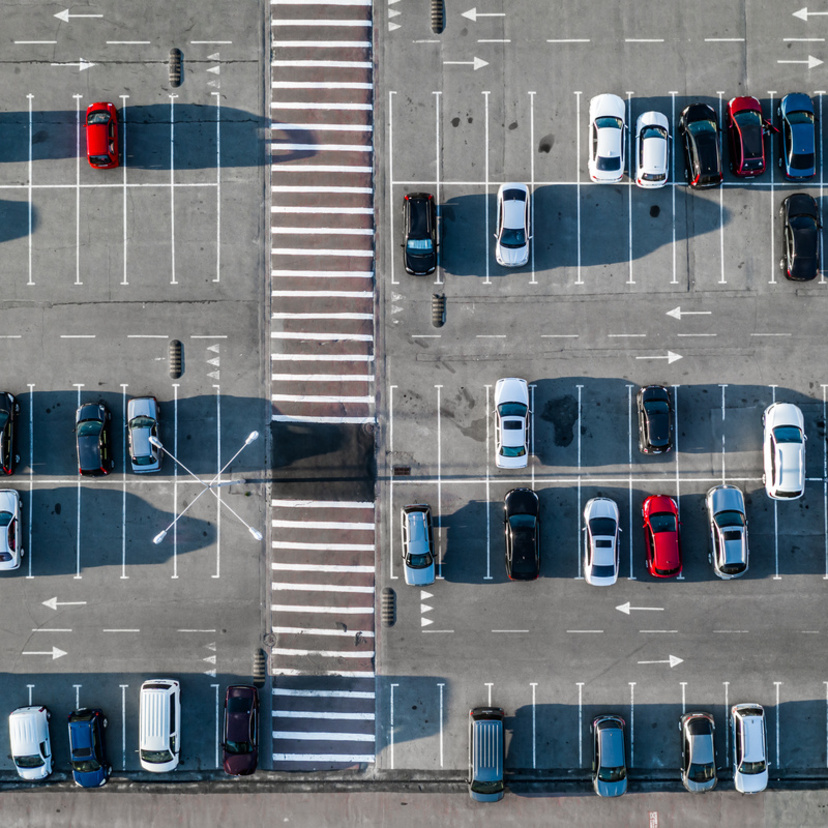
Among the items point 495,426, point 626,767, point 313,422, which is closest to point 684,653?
point 626,767

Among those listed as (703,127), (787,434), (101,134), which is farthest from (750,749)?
(101,134)

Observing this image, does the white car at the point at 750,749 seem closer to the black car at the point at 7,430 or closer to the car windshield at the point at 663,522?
the car windshield at the point at 663,522

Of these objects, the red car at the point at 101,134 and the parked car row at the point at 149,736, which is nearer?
the parked car row at the point at 149,736

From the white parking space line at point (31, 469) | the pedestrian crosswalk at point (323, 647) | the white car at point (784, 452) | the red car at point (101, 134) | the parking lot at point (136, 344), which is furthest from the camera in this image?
the white parking space line at point (31, 469)

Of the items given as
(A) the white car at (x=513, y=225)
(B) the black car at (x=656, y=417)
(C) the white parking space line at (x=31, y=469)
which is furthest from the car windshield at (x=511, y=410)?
(C) the white parking space line at (x=31, y=469)

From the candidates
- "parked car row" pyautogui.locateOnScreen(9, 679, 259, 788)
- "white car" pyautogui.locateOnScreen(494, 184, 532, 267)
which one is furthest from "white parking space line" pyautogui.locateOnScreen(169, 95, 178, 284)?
"parked car row" pyautogui.locateOnScreen(9, 679, 259, 788)

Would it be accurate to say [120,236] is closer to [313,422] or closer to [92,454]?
[92,454]

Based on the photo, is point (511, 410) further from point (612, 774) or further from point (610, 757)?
point (612, 774)

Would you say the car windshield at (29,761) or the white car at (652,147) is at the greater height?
the white car at (652,147)
